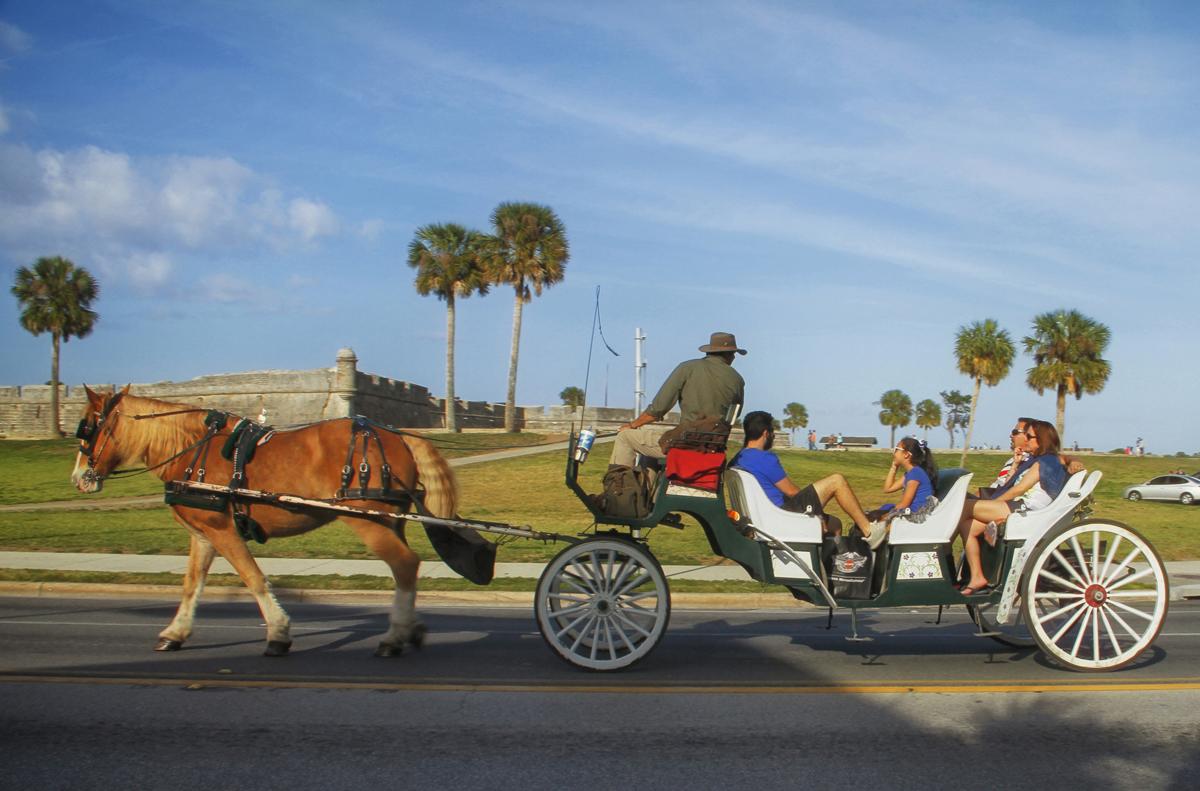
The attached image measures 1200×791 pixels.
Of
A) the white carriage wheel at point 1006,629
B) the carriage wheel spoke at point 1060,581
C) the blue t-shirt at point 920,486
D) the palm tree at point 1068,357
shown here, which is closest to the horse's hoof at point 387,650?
the blue t-shirt at point 920,486

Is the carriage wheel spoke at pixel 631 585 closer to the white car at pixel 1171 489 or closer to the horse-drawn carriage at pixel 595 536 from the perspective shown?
the horse-drawn carriage at pixel 595 536

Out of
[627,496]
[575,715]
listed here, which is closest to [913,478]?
[627,496]

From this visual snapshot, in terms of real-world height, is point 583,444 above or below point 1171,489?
above

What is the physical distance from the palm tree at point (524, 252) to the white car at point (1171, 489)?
2889 centimetres

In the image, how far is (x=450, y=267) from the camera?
53906 millimetres

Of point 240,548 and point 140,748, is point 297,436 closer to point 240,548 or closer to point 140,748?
point 240,548

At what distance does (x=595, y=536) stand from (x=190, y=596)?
11.3 ft

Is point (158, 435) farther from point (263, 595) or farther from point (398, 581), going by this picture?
point (398, 581)

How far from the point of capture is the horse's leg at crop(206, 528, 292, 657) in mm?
7949

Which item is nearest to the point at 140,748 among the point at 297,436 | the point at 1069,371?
the point at 297,436

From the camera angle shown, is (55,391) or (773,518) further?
(55,391)

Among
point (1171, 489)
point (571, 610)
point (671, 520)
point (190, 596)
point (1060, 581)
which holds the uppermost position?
point (671, 520)

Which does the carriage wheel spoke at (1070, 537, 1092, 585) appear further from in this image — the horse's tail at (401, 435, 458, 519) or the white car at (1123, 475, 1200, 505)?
the white car at (1123, 475, 1200, 505)

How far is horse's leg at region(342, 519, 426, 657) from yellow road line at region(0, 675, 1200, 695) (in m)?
1.00
